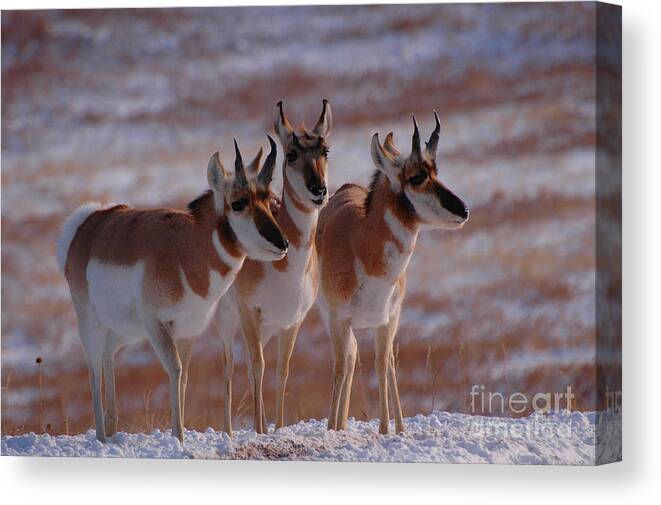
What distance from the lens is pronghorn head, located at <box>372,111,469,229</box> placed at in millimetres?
11172

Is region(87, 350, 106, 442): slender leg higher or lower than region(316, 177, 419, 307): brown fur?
lower

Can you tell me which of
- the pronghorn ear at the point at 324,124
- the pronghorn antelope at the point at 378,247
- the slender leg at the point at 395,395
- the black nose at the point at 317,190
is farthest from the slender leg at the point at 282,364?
the pronghorn ear at the point at 324,124

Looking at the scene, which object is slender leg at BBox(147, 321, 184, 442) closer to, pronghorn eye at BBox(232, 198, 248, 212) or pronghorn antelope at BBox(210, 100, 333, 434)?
pronghorn antelope at BBox(210, 100, 333, 434)

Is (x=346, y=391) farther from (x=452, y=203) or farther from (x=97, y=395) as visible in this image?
(x=97, y=395)

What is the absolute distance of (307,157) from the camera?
11375mm

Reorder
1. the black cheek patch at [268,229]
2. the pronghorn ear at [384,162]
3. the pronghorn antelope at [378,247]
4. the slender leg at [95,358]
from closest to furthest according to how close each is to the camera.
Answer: the black cheek patch at [268,229]
the pronghorn antelope at [378,247]
the pronghorn ear at [384,162]
the slender leg at [95,358]

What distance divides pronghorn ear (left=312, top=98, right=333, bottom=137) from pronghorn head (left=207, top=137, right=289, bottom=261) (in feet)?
1.09

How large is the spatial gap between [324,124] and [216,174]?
0.79 metres

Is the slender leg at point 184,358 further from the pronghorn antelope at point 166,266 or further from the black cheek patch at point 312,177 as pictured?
the black cheek patch at point 312,177

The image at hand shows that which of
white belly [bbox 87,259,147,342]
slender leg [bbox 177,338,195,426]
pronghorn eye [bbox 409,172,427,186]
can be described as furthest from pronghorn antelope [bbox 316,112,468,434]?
white belly [bbox 87,259,147,342]

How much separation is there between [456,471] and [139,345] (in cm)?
234

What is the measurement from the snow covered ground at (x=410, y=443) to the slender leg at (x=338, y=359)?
0.35 ft

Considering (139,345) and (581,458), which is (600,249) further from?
(139,345)

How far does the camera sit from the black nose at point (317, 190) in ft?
36.8
